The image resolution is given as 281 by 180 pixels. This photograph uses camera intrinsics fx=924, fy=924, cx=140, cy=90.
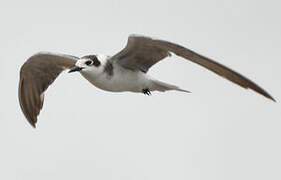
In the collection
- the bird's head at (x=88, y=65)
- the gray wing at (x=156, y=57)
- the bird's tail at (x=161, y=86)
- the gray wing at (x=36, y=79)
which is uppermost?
the gray wing at (x=156, y=57)

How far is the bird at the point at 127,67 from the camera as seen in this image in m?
14.3

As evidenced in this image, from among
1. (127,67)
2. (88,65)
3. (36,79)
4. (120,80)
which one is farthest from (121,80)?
(36,79)

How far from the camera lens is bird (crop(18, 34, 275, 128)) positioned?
563 inches

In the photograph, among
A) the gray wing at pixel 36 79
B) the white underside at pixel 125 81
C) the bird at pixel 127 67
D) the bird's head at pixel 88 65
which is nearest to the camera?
the bird at pixel 127 67

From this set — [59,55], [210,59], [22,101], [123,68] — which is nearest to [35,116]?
[22,101]

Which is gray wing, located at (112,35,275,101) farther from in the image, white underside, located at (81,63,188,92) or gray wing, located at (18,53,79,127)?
gray wing, located at (18,53,79,127)

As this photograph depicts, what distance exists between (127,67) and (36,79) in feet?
9.66

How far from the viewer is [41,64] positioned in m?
18.4

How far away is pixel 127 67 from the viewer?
16.6 m

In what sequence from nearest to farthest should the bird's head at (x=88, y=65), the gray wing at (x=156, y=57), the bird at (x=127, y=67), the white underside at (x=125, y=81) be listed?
the gray wing at (x=156, y=57), the bird at (x=127, y=67), the bird's head at (x=88, y=65), the white underside at (x=125, y=81)

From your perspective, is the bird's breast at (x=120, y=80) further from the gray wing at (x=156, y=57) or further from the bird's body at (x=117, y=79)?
the gray wing at (x=156, y=57)

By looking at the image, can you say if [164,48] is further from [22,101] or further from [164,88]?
[22,101]

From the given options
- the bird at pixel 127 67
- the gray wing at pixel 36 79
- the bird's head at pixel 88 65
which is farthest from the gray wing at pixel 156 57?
the gray wing at pixel 36 79

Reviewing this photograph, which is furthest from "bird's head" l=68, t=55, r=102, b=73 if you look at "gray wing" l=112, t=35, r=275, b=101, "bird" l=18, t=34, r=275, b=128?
"gray wing" l=112, t=35, r=275, b=101
